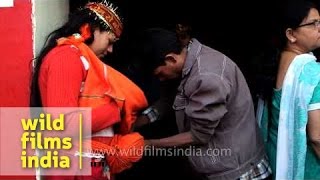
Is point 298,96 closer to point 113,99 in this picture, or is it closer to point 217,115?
point 217,115

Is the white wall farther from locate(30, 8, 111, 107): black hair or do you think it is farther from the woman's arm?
the woman's arm

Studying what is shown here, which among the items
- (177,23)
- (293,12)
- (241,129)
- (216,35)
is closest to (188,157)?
(241,129)

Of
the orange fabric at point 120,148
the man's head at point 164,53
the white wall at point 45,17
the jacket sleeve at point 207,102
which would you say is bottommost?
the orange fabric at point 120,148

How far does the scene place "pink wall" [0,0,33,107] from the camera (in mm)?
2365

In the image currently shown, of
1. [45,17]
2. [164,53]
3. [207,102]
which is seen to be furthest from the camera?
[45,17]

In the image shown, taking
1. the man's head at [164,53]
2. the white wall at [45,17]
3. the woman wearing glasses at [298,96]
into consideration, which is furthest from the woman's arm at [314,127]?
the white wall at [45,17]

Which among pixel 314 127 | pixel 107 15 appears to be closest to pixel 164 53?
pixel 107 15

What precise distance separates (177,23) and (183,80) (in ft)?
4.50

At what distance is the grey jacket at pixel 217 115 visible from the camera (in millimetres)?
2223

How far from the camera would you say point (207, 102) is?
2195mm

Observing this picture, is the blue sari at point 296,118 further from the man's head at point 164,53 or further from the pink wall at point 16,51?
the pink wall at point 16,51

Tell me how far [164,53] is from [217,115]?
1.27 feet

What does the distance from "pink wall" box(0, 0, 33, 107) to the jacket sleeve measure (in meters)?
0.81

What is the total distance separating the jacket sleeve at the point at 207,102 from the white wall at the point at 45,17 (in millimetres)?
787
